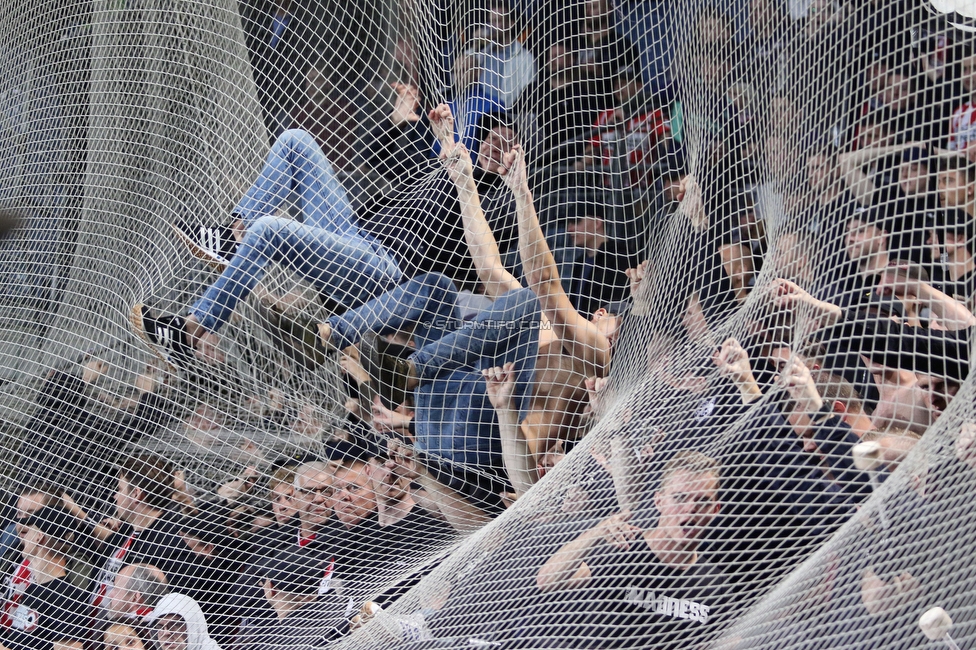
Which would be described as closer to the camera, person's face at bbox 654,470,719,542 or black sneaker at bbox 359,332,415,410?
person's face at bbox 654,470,719,542

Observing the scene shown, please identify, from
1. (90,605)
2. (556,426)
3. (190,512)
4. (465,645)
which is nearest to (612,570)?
(465,645)

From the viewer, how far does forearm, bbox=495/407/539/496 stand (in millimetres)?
2010

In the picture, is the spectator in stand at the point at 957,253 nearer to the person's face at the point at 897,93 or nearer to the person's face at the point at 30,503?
the person's face at the point at 897,93

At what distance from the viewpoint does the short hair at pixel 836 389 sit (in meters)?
1.51

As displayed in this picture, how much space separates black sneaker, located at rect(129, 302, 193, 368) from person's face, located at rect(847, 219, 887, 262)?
1.51m

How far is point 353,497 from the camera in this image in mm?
2086

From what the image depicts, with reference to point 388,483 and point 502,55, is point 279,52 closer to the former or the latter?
point 502,55

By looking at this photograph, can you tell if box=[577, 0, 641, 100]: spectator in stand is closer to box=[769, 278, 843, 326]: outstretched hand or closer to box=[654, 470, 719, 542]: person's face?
box=[769, 278, 843, 326]: outstretched hand

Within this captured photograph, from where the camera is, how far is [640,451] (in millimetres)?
1637

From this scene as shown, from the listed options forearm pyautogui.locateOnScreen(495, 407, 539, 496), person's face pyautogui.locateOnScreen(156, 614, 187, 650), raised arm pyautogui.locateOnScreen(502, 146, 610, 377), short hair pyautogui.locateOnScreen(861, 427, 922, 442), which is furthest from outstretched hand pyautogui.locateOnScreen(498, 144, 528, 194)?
person's face pyautogui.locateOnScreen(156, 614, 187, 650)

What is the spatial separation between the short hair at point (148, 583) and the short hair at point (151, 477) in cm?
15

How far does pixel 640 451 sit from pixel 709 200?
58cm

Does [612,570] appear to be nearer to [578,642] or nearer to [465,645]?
[578,642]

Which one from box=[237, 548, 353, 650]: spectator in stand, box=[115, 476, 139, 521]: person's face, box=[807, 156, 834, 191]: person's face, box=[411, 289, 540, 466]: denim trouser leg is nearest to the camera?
box=[807, 156, 834, 191]: person's face
